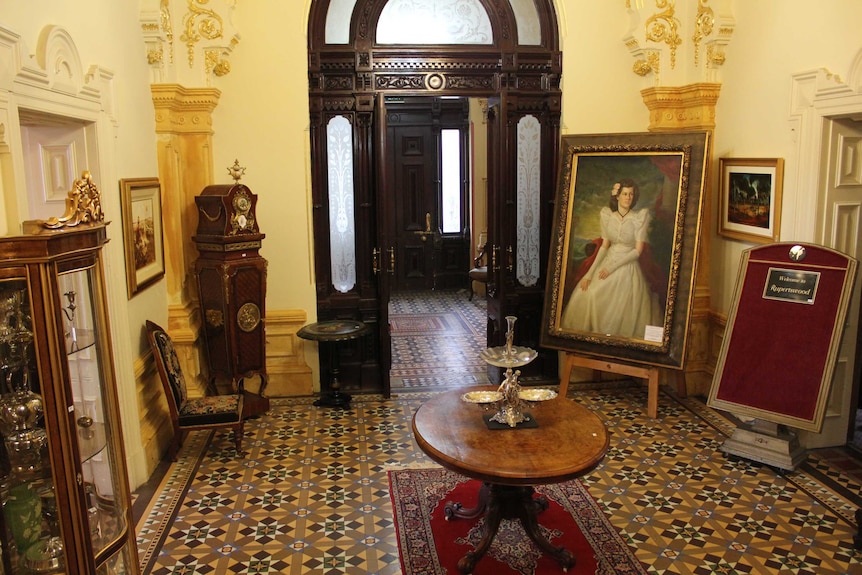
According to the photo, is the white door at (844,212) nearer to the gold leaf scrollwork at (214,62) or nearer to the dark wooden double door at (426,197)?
the gold leaf scrollwork at (214,62)

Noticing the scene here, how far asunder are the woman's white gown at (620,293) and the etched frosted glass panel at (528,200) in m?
0.84

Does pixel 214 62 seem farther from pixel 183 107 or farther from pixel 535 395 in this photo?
pixel 535 395

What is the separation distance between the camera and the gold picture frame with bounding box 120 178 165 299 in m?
5.02

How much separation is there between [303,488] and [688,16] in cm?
518

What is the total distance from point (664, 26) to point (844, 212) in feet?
7.74

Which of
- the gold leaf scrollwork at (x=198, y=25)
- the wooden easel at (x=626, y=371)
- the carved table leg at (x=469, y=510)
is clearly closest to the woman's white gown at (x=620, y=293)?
the wooden easel at (x=626, y=371)

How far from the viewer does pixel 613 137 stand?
6438mm

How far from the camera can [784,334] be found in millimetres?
5336

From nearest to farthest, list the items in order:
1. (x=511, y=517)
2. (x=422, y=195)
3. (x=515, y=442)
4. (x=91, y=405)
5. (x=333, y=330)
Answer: (x=91, y=405) → (x=515, y=442) → (x=511, y=517) → (x=333, y=330) → (x=422, y=195)

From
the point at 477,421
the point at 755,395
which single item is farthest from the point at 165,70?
the point at 755,395

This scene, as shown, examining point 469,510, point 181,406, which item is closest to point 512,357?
point 469,510

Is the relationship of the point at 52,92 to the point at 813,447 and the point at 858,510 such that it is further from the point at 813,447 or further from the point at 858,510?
the point at 813,447

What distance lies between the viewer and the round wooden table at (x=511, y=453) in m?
3.68

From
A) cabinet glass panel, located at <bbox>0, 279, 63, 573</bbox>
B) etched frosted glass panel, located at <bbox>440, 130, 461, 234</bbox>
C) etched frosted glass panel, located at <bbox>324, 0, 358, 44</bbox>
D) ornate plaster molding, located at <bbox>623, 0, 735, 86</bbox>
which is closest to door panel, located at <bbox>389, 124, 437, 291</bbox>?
→ etched frosted glass panel, located at <bbox>440, 130, 461, 234</bbox>
